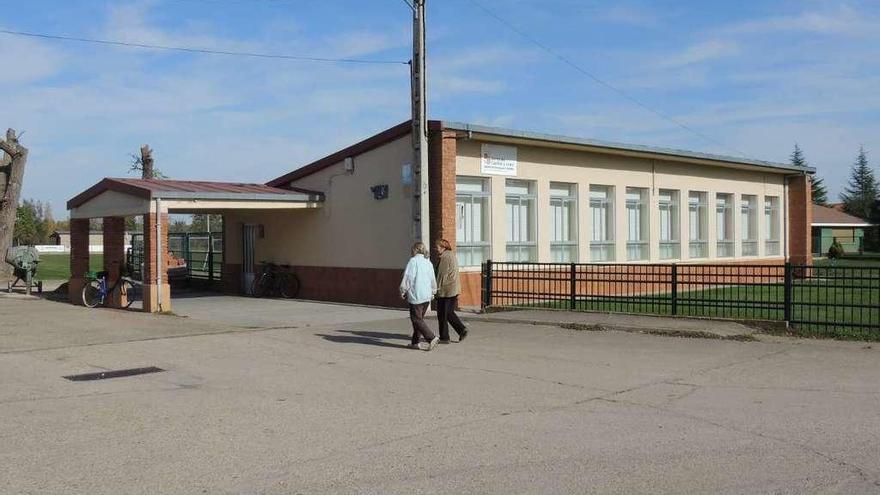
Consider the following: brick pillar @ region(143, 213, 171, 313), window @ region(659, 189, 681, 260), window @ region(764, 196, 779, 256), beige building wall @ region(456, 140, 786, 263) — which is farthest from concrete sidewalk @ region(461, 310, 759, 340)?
window @ region(764, 196, 779, 256)

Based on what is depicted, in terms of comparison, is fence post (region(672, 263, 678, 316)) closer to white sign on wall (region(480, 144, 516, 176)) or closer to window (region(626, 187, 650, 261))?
white sign on wall (region(480, 144, 516, 176))

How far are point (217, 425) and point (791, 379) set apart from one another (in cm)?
641

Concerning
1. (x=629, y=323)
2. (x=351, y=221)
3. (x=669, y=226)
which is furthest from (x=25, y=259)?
(x=669, y=226)

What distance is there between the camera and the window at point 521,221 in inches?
788

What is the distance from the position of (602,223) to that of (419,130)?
26.0 feet

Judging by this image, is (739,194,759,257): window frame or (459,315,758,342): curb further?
(739,194,759,257): window frame

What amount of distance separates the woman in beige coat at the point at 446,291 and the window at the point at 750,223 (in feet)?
60.2

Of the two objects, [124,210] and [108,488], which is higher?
[124,210]

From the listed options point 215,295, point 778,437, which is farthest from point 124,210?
point 778,437

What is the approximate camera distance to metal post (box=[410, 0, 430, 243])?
1636 cm

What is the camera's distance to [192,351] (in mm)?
12008

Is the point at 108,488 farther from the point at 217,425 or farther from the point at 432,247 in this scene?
the point at 432,247

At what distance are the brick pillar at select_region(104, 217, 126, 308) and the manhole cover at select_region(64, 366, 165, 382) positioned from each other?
409 inches

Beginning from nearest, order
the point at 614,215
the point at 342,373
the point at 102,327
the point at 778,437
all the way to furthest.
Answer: the point at 778,437 → the point at 342,373 → the point at 102,327 → the point at 614,215
